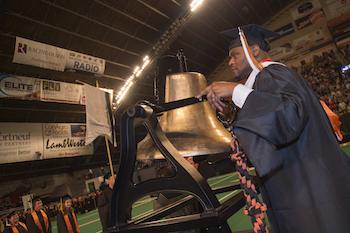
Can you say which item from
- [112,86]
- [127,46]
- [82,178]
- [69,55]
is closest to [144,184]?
[69,55]

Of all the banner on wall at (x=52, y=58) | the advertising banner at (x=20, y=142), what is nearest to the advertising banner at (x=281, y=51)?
the banner on wall at (x=52, y=58)

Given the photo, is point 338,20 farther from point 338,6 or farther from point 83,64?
point 83,64

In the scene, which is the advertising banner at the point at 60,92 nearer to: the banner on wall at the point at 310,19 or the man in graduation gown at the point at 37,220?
the man in graduation gown at the point at 37,220

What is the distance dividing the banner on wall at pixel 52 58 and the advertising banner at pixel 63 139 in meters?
4.60

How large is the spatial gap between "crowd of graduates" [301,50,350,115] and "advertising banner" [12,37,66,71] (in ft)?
46.0

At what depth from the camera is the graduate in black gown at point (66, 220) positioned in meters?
6.59

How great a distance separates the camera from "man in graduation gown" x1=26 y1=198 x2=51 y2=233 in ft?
A: 21.1

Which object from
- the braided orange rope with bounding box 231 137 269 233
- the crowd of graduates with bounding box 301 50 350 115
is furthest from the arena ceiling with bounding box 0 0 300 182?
the braided orange rope with bounding box 231 137 269 233

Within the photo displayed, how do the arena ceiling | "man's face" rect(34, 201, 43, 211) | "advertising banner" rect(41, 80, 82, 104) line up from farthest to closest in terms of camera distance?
"advertising banner" rect(41, 80, 82, 104), the arena ceiling, "man's face" rect(34, 201, 43, 211)

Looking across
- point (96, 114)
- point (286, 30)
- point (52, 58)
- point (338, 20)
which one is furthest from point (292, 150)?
point (286, 30)

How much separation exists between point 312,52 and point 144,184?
1805 centimetres

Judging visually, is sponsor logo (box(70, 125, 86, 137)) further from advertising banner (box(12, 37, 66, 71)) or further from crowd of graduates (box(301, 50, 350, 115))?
crowd of graduates (box(301, 50, 350, 115))

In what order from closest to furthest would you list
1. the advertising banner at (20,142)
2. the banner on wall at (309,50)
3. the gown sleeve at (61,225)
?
the gown sleeve at (61,225)
the advertising banner at (20,142)
the banner on wall at (309,50)

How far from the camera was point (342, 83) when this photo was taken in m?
13.5
